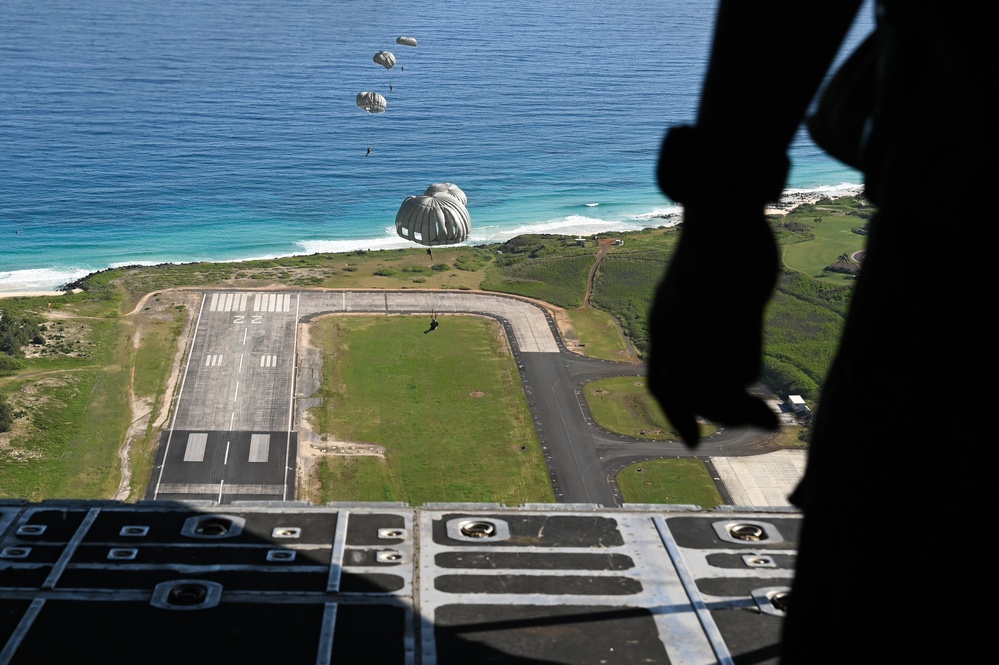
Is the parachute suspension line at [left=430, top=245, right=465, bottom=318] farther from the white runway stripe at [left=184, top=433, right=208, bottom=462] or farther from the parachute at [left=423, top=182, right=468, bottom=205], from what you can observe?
the white runway stripe at [left=184, top=433, right=208, bottom=462]

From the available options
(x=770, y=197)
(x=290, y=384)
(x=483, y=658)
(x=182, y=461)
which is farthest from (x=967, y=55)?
(x=290, y=384)

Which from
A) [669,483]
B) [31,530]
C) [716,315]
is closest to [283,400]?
[669,483]

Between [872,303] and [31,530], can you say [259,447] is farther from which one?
[872,303]

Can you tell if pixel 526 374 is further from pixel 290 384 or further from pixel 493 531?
pixel 493 531

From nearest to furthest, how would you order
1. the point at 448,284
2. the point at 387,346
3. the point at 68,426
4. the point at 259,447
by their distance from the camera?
the point at 259,447 < the point at 68,426 < the point at 387,346 < the point at 448,284

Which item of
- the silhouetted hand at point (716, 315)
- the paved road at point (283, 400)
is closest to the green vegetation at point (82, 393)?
the paved road at point (283, 400)

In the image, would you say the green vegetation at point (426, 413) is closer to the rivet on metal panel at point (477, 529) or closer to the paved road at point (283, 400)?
the paved road at point (283, 400)
